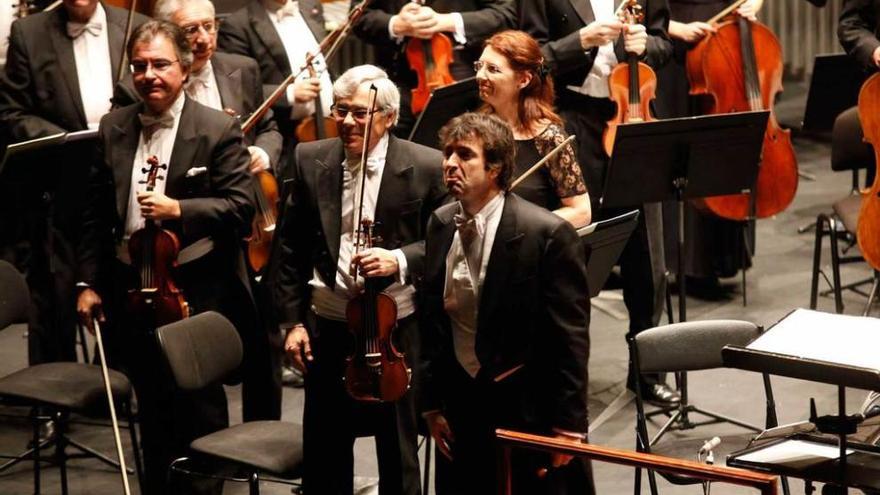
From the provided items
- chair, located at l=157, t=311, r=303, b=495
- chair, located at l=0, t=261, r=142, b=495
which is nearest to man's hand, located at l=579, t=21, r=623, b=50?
chair, located at l=157, t=311, r=303, b=495

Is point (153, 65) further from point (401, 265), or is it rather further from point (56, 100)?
point (56, 100)

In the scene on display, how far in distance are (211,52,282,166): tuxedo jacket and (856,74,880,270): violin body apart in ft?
7.79

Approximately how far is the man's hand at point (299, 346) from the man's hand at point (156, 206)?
0.59 meters

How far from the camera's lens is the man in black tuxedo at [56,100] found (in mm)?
5828

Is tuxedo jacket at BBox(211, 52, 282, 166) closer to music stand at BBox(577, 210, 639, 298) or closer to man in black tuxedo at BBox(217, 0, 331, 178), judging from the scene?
man in black tuxedo at BBox(217, 0, 331, 178)

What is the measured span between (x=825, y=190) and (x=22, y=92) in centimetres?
528

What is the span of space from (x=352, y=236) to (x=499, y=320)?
675 mm

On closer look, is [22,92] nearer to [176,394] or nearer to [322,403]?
[176,394]

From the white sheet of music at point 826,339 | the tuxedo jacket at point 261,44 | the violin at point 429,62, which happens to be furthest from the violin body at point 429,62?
the white sheet of music at point 826,339

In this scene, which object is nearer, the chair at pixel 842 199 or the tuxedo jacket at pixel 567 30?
the tuxedo jacket at pixel 567 30

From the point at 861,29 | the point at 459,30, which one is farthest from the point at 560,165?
the point at 861,29

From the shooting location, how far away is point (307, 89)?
5977 mm

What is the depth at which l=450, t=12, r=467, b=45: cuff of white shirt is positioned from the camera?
20.4 ft

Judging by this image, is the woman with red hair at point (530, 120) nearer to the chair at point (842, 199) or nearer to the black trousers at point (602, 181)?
the black trousers at point (602, 181)
